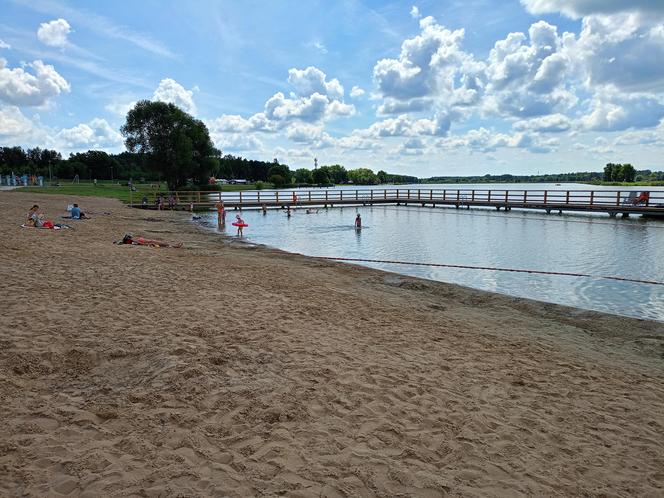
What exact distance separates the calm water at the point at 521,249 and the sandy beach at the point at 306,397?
3168mm

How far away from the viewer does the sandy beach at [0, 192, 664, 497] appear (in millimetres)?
3416

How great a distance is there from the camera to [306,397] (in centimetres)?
471

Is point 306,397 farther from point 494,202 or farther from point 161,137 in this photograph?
point 161,137

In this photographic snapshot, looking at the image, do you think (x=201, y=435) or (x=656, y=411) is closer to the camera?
(x=201, y=435)

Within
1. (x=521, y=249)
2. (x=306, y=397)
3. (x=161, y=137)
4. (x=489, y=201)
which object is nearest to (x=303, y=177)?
(x=161, y=137)

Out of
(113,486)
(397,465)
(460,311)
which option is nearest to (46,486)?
(113,486)

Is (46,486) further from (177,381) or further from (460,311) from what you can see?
(460,311)

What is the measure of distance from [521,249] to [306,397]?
1849cm

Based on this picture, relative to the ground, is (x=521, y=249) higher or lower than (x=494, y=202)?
Answer: lower

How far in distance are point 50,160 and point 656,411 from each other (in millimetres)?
141551

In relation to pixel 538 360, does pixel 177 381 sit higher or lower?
higher

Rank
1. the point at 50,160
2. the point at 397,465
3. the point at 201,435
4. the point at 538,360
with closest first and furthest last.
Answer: the point at 397,465 → the point at 201,435 → the point at 538,360 → the point at 50,160

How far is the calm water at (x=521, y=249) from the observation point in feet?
39.9

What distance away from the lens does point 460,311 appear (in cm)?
947
